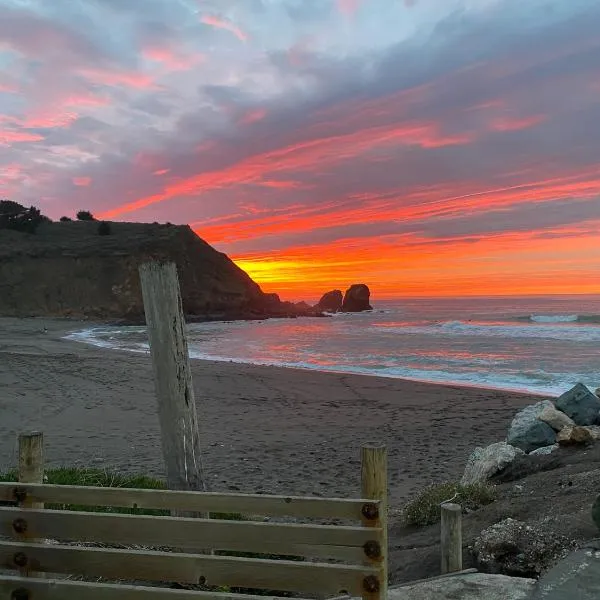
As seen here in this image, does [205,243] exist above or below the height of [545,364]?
above

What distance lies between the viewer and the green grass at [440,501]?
20.2ft

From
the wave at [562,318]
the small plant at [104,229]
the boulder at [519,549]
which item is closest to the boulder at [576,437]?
the boulder at [519,549]

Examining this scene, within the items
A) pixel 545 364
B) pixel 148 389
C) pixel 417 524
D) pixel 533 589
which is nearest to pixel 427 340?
pixel 545 364

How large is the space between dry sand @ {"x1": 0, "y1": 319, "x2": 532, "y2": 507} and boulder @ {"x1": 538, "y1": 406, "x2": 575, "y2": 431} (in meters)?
1.56

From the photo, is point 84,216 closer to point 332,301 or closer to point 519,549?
point 332,301

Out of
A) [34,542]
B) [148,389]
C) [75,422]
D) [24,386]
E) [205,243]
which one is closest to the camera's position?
[34,542]

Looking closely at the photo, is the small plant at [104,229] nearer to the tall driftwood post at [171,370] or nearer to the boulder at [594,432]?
the boulder at [594,432]

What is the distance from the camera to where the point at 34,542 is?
9.55 ft

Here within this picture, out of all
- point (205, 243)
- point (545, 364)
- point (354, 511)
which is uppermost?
point (205, 243)

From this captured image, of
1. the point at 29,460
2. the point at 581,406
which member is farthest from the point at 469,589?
the point at 581,406

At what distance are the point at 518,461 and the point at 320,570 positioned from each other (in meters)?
5.97

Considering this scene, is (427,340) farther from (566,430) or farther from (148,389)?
(566,430)

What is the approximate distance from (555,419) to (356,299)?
88.6 metres

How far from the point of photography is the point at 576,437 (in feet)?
27.6
